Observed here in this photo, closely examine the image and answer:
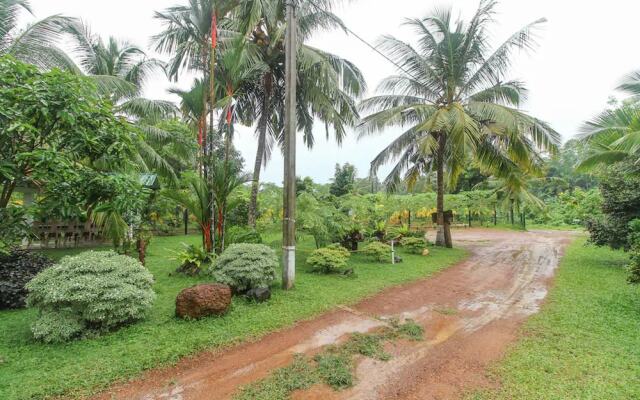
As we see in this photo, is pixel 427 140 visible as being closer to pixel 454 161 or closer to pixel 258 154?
pixel 454 161

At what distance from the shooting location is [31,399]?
2.61 metres

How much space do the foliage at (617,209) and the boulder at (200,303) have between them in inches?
414

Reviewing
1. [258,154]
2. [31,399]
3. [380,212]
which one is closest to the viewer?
[31,399]

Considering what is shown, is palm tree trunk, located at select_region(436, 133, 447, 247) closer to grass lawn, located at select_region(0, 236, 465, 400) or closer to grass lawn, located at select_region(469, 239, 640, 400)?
grass lawn, located at select_region(469, 239, 640, 400)

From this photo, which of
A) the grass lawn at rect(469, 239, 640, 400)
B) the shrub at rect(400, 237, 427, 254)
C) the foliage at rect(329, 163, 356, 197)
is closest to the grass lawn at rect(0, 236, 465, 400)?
the grass lawn at rect(469, 239, 640, 400)

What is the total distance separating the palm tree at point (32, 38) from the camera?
240 inches

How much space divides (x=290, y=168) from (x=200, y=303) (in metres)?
2.87

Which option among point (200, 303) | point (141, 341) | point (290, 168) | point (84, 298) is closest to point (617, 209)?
point (290, 168)

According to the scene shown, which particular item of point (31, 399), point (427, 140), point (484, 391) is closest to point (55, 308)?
point (31, 399)

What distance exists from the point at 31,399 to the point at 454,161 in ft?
39.7

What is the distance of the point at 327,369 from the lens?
3150mm

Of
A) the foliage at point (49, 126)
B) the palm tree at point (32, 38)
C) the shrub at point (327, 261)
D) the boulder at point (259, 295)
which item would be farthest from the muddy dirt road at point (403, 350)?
the palm tree at point (32, 38)

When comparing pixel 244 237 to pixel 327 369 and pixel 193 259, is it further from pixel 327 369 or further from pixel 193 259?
pixel 327 369

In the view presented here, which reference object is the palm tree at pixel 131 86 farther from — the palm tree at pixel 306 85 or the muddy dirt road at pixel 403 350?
the muddy dirt road at pixel 403 350
